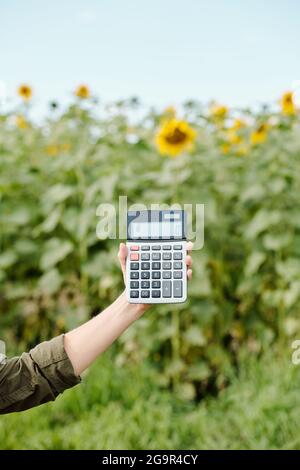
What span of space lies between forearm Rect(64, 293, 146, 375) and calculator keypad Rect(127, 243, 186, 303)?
37 mm

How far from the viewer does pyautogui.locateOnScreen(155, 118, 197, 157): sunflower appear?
1.90 metres

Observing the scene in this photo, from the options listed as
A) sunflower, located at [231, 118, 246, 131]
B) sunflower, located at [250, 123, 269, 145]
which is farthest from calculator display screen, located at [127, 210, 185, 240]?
sunflower, located at [231, 118, 246, 131]

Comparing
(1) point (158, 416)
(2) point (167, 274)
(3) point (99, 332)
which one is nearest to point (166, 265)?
(2) point (167, 274)

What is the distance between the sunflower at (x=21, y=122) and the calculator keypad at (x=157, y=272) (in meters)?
1.81

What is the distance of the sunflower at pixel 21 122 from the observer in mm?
2504

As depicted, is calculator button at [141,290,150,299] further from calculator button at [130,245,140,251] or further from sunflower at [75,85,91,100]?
sunflower at [75,85,91,100]

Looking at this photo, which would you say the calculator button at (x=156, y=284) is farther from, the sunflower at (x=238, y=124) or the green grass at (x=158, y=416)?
the sunflower at (x=238, y=124)

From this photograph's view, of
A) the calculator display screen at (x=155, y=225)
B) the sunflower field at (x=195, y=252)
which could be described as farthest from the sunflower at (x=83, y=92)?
the calculator display screen at (x=155, y=225)

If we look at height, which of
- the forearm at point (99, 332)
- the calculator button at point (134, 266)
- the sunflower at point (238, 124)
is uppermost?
the sunflower at point (238, 124)

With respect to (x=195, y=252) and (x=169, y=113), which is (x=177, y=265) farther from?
(x=169, y=113)

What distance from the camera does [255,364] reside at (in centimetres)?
190

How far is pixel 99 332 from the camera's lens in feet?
2.69

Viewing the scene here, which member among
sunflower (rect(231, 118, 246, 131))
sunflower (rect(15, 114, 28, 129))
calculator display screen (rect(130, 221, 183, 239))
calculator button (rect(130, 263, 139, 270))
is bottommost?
calculator button (rect(130, 263, 139, 270))

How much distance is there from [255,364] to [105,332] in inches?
45.8
